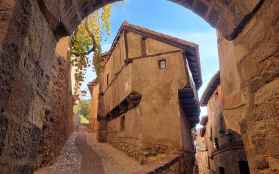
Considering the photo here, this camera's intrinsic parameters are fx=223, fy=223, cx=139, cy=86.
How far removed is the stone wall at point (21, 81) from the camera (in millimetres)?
1509

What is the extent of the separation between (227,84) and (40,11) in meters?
4.63

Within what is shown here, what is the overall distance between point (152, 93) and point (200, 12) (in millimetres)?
7795

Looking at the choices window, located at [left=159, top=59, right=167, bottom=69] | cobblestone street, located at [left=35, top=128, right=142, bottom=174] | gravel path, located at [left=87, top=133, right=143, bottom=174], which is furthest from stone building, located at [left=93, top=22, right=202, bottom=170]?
cobblestone street, located at [left=35, top=128, right=142, bottom=174]

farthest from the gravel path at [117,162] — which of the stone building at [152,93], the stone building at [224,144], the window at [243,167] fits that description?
the window at [243,167]

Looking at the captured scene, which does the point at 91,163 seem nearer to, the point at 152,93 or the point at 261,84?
the point at 152,93

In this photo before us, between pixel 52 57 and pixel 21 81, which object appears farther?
pixel 52 57

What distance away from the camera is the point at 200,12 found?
2814mm

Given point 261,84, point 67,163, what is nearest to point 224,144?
point 67,163

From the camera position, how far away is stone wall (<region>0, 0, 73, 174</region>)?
1.51 m

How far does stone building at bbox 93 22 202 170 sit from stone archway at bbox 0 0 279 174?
750 cm

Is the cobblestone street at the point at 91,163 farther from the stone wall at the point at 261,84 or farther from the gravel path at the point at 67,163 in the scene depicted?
the stone wall at the point at 261,84

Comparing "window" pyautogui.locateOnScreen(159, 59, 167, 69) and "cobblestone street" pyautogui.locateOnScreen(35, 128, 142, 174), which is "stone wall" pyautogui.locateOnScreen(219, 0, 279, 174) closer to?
"cobblestone street" pyautogui.locateOnScreen(35, 128, 142, 174)

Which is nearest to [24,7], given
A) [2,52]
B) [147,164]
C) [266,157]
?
[2,52]

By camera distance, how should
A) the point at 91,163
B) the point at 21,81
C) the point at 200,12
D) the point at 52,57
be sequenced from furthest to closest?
the point at 91,163, the point at 200,12, the point at 52,57, the point at 21,81
